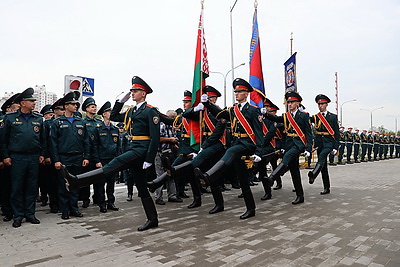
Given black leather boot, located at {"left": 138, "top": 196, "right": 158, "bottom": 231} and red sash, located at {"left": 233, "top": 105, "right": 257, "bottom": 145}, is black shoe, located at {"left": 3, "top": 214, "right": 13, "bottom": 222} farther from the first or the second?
red sash, located at {"left": 233, "top": 105, "right": 257, "bottom": 145}

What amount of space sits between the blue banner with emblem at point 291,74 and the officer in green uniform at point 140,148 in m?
5.60

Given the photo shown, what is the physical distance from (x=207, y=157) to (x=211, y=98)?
1389mm

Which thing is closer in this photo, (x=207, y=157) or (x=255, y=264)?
(x=255, y=264)

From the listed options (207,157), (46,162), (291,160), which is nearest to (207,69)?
(207,157)

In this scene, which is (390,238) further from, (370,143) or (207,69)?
(370,143)

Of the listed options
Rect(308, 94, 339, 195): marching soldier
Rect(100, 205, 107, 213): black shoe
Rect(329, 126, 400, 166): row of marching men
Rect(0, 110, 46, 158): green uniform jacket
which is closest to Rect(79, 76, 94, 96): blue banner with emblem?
Rect(0, 110, 46, 158): green uniform jacket

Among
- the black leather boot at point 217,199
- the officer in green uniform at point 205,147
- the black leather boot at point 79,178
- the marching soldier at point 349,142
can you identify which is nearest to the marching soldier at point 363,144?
the marching soldier at point 349,142

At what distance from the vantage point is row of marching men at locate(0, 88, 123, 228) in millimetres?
5512

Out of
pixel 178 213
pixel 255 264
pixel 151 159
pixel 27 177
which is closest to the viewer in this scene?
pixel 255 264

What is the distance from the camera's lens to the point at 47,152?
6.41 meters

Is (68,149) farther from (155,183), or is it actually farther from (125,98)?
(155,183)

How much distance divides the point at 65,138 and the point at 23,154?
2.52 feet

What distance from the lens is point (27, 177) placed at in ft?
18.4

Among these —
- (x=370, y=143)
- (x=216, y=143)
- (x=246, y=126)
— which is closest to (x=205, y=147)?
(x=216, y=143)
